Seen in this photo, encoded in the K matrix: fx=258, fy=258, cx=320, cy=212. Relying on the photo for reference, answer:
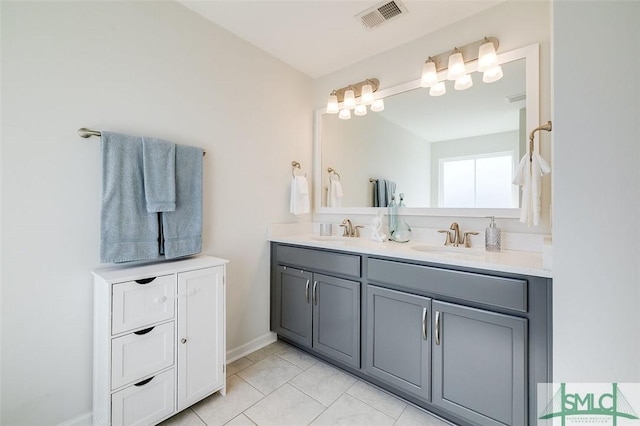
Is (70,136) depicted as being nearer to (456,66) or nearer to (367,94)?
(367,94)

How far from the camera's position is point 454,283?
132cm

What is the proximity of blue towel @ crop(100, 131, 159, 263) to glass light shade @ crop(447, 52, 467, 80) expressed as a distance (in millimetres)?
2010

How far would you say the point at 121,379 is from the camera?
3.96ft

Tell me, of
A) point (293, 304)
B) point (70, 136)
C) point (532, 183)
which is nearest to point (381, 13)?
point (532, 183)

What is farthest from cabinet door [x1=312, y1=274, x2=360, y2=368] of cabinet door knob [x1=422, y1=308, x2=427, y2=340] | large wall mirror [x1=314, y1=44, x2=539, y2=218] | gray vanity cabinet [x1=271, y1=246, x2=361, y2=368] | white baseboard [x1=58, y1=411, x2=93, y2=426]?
white baseboard [x1=58, y1=411, x2=93, y2=426]

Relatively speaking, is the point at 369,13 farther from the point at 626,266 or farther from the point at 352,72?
the point at 626,266

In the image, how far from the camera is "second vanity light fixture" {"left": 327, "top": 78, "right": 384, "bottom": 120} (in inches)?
87.6

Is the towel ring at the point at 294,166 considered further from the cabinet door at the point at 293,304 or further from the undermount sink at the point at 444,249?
the undermount sink at the point at 444,249

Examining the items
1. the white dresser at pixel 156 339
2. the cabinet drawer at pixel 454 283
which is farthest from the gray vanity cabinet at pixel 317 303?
the white dresser at pixel 156 339

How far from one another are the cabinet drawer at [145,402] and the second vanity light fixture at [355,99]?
2306 millimetres

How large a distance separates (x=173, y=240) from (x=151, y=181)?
1.21 ft

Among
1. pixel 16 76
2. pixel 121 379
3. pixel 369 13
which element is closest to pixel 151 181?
pixel 16 76

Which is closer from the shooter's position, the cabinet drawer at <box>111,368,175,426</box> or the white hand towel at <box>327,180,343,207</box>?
the cabinet drawer at <box>111,368,175,426</box>

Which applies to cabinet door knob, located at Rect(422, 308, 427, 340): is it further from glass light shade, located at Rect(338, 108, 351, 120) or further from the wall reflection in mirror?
glass light shade, located at Rect(338, 108, 351, 120)
